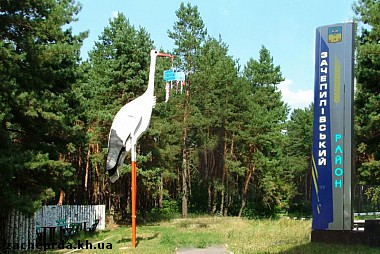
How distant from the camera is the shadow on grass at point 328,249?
11.0 metres

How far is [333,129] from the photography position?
12977 millimetres

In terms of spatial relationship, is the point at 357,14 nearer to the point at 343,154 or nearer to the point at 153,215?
the point at 343,154

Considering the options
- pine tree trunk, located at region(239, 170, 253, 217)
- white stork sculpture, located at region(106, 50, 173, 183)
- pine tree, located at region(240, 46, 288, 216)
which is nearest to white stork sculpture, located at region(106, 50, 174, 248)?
white stork sculpture, located at region(106, 50, 173, 183)

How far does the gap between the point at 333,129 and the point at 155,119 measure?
1306 centimetres

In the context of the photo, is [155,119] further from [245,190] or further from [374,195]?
[245,190]

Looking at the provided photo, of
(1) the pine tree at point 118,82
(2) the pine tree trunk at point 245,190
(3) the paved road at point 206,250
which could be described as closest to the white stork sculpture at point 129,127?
(3) the paved road at point 206,250

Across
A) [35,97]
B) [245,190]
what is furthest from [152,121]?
[245,190]

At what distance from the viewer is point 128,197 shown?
26.6 meters

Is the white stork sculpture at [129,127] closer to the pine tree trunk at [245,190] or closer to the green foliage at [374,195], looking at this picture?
the green foliage at [374,195]

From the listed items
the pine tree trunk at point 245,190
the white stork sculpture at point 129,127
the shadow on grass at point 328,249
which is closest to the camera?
the shadow on grass at point 328,249

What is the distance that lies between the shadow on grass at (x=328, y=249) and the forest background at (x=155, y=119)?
5.92m

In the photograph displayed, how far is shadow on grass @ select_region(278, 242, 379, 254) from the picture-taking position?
11.0m

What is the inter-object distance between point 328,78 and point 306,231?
589cm

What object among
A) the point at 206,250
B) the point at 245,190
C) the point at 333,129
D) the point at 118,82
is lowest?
the point at 245,190
